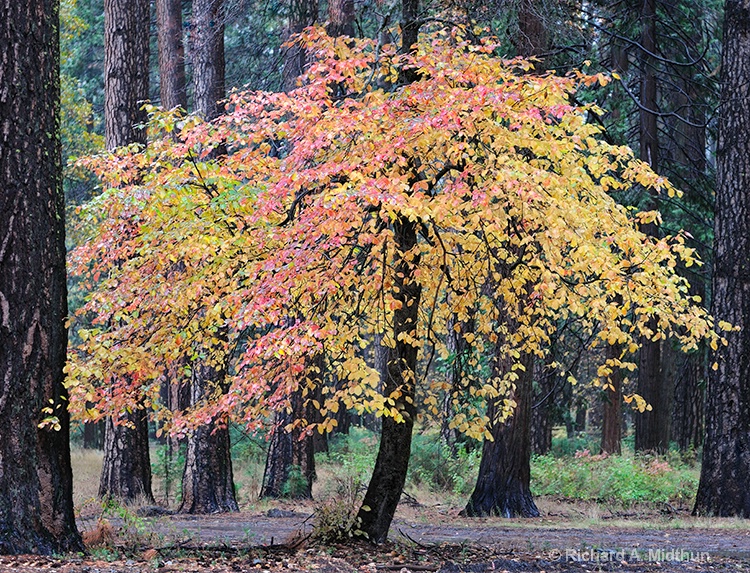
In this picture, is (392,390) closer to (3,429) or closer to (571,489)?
(3,429)

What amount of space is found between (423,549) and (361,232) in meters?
3.46

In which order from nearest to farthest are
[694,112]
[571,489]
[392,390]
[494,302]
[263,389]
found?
[263,389] → [392,390] → [494,302] → [571,489] → [694,112]

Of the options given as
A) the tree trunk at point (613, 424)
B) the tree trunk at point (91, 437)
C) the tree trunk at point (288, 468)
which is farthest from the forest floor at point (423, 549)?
the tree trunk at point (91, 437)

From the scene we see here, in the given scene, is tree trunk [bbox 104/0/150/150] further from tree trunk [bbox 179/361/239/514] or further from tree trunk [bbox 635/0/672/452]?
tree trunk [bbox 635/0/672/452]

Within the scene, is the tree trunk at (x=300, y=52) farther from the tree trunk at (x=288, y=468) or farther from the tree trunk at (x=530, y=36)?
the tree trunk at (x=288, y=468)

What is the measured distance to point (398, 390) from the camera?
7516mm

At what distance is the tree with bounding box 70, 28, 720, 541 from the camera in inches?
264

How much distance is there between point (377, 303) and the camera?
24.1 ft

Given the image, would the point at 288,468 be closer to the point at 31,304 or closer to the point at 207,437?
the point at 207,437

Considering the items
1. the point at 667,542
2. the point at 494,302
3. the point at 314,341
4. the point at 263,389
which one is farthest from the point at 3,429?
the point at 667,542

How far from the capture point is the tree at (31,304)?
6.72 meters

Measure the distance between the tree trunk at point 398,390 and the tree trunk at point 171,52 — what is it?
1199 cm

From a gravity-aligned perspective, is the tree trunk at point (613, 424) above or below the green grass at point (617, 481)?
above

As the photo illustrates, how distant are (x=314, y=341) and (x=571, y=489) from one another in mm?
11208
